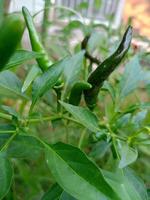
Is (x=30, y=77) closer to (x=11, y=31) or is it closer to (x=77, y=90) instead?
(x=77, y=90)

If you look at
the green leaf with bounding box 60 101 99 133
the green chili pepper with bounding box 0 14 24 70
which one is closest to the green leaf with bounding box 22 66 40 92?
the green leaf with bounding box 60 101 99 133

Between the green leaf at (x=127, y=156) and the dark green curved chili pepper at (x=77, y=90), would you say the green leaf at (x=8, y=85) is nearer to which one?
the dark green curved chili pepper at (x=77, y=90)

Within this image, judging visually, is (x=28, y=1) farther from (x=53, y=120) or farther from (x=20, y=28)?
(x=20, y=28)

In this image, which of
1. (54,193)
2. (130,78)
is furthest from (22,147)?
(130,78)

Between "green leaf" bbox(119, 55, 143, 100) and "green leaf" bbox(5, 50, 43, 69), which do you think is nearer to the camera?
"green leaf" bbox(5, 50, 43, 69)

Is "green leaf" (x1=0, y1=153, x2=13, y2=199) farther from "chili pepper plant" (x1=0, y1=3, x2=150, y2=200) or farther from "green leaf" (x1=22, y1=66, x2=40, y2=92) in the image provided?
"green leaf" (x1=22, y1=66, x2=40, y2=92)

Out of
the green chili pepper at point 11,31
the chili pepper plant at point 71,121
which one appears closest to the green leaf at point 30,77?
the chili pepper plant at point 71,121
